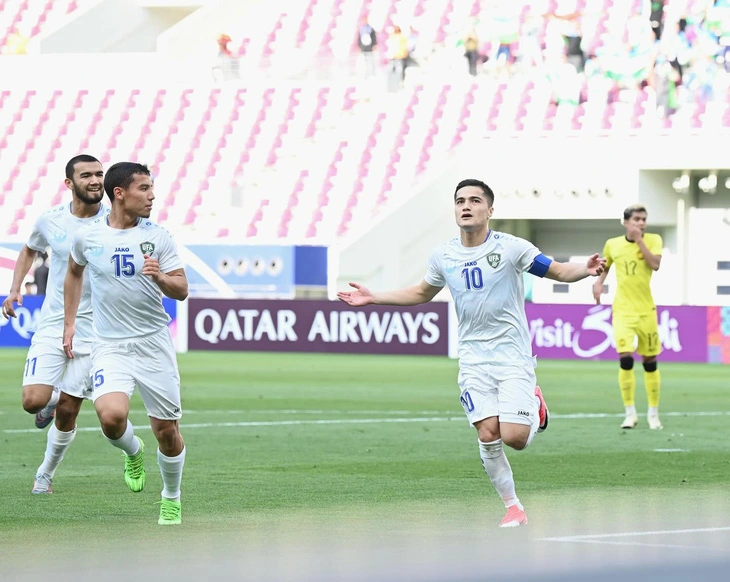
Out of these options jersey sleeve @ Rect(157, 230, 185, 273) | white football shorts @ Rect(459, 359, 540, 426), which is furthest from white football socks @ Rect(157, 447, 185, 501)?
white football shorts @ Rect(459, 359, 540, 426)

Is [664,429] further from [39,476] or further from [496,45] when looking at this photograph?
[496,45]

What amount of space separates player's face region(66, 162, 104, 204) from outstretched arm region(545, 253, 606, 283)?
3.11 metres

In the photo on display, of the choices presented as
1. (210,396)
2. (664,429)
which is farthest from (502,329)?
(210,396)

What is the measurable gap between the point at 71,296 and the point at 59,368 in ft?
3.43

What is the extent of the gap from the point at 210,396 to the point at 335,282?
14.7 meters

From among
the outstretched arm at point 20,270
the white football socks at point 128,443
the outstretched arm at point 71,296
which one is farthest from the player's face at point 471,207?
the outstretched arm at point 20,270

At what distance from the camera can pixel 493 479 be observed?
972 cm

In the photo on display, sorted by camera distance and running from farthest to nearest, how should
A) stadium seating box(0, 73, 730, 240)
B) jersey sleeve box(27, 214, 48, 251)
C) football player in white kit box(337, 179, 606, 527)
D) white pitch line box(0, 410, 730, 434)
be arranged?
1. stadium seating box(0, 73, 730, 240)
2. white pitch line box(0, 410, 730, 434)
3. jersey sleeve box(27, 214, 48, 251)
4. football player in white kit box(337, 179, 606, 527)

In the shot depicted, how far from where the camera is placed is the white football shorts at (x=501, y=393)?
31.5 feet

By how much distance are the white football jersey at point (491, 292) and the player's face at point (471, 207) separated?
0.61 ft

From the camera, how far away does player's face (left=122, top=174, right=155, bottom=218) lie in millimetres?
9492

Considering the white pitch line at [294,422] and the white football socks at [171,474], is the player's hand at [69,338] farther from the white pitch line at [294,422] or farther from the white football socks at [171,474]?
the white pitch line at [294,422]

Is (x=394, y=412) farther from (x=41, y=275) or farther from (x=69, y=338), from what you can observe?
(x=41, y=275)

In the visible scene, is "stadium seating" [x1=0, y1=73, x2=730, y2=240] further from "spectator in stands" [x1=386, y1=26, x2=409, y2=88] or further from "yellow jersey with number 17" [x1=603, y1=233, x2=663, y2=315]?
"yellow jersey with number 17" [x1=603, y1=233, x2=663, y2=315]
